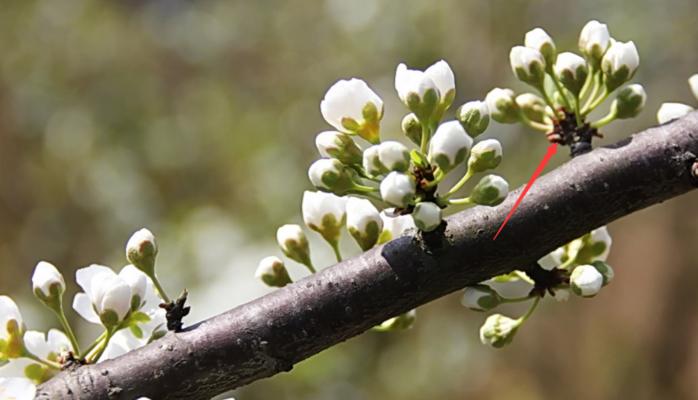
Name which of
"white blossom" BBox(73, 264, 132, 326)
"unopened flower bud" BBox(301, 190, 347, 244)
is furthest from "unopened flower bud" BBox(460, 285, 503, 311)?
"white blossom" BBox(73, 264, 132, 326)

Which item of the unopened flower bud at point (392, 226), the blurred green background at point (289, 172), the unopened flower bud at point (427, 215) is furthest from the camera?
the blurred green background at point (289, 172)

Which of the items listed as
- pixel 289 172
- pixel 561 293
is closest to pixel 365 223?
pixel 561 293

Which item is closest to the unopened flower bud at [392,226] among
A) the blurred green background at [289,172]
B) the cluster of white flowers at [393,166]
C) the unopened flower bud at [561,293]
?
the cluster of white flowers at [393,166]

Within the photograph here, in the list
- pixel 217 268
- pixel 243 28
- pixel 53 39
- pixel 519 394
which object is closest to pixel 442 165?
pixel 217 268

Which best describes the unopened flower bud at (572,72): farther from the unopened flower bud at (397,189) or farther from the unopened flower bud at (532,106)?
the unopened flower bud at (397,189)

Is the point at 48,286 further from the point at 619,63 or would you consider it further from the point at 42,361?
the point at 619,63
